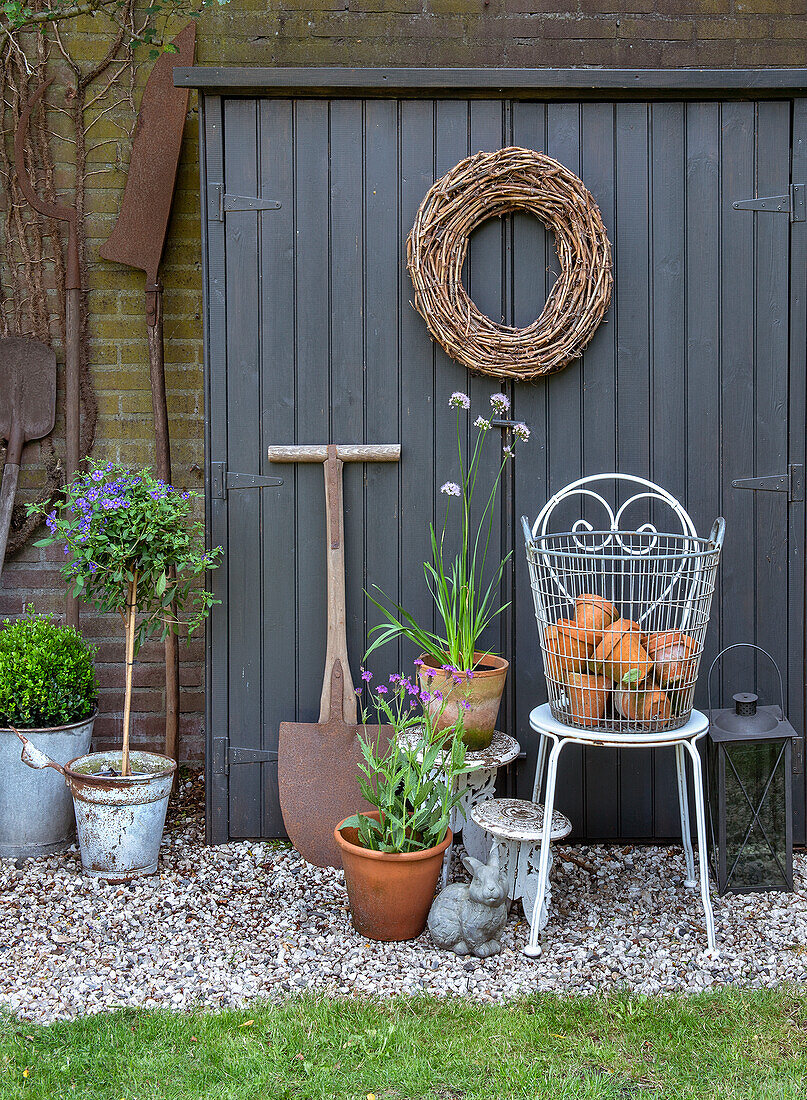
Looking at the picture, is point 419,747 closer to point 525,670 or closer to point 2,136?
point 525,670

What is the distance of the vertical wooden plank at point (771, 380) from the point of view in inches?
118

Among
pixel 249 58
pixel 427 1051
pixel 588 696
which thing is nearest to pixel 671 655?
pixel 588 696

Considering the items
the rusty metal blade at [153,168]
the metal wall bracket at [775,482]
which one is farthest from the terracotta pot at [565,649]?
the rusty metal blade at [153,168]

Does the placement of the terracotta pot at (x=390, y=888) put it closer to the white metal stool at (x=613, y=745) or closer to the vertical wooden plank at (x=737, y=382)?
the white metal stool at (x=613, y=745)

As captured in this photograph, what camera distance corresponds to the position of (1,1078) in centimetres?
190

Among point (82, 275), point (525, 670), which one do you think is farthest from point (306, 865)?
point (82, 275)

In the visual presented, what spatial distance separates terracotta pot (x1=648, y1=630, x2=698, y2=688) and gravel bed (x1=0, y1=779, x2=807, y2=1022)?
0.76 metres

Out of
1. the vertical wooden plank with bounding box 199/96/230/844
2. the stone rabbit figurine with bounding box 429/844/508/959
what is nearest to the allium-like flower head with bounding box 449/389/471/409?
the vertical wooden plank with bounding box 199/96/230/844

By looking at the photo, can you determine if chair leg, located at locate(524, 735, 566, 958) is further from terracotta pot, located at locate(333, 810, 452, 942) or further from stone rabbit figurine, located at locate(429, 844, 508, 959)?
terracotta pot, located at locate(333, 810, 452, 942)

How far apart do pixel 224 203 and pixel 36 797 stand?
2.06 meters

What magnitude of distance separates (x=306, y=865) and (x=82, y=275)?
2.40 metres

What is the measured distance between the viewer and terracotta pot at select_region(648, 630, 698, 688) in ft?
7.57

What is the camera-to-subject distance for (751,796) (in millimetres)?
2666

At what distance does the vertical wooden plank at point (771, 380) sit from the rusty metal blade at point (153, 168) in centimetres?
213
